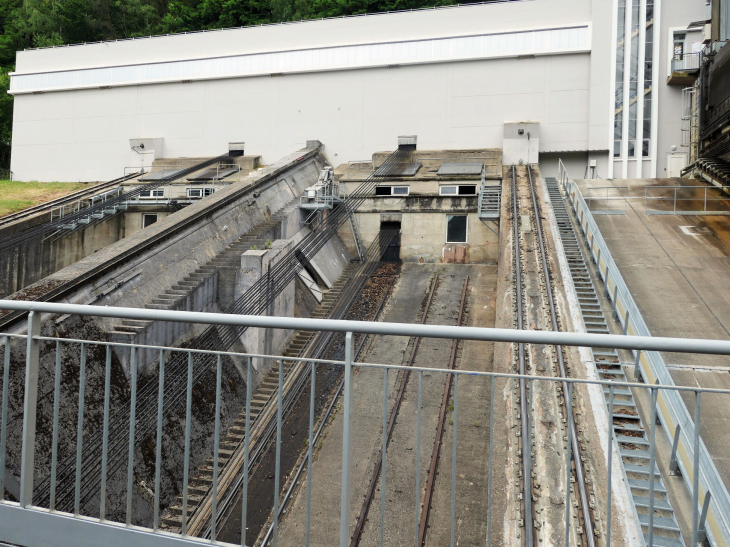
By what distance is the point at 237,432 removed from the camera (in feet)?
30.8

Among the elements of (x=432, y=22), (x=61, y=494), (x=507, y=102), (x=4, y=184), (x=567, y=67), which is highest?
(x=432, y=22)

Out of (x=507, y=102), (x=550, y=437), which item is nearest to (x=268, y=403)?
(x=550, y=437)

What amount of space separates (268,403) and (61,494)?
12.4 ft

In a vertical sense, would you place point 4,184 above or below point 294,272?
above

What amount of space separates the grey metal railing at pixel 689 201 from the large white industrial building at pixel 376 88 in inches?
192

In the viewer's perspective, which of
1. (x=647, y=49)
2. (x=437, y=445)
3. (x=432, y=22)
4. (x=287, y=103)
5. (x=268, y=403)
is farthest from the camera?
(x=287, y=103)

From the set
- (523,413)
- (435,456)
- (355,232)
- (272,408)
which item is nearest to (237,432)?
(272,408)

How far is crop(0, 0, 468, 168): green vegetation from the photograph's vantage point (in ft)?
115

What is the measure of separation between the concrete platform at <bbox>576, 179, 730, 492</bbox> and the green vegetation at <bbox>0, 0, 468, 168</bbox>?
25153 mm

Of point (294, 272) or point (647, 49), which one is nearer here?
point (294, 272)

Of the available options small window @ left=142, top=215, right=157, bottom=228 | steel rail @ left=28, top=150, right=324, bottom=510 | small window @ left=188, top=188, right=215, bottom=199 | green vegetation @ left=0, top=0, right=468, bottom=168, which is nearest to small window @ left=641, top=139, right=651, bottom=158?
small window @ left=188, top=188, right=215, bottom=199

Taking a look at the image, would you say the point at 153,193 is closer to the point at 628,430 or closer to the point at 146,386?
the point at 146,386

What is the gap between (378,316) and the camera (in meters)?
12.9

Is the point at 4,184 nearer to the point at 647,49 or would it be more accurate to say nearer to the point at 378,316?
the point at 378,316
